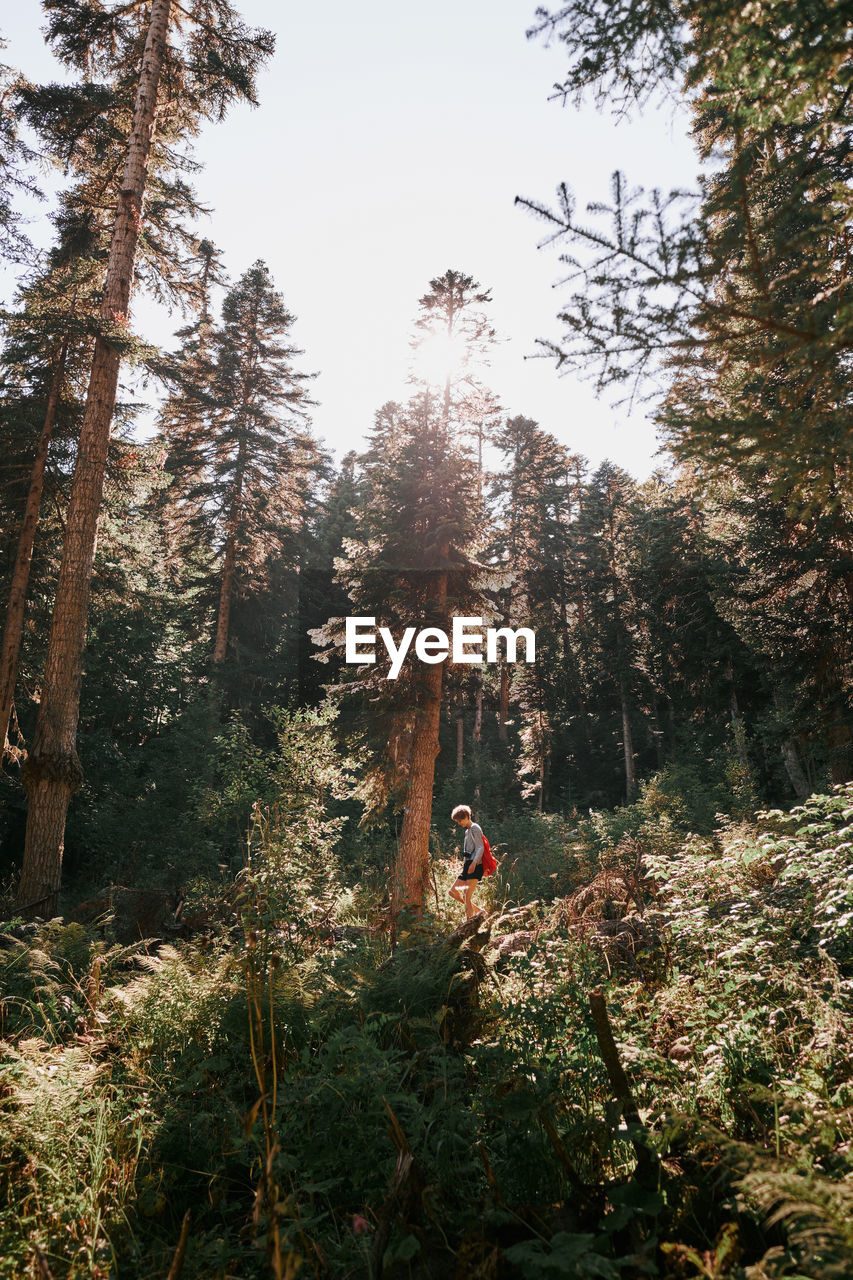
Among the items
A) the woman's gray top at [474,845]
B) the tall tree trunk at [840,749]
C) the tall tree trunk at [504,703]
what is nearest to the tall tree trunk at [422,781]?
the woman's gray top at [474,845]

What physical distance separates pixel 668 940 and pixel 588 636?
2525 centimetres

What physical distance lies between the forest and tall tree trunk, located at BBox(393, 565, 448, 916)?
0.30 ft

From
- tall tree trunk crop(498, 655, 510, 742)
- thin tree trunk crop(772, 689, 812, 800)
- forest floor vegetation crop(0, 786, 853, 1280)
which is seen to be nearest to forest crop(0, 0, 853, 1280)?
forest floor vegetation crop(0, 786, 853, 1280)

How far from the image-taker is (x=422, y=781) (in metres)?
12.4

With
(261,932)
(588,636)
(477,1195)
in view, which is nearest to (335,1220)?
(477,1195)

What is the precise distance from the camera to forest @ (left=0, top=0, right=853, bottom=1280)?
8.64ft

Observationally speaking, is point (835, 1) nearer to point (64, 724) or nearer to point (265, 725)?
point (64, 724)

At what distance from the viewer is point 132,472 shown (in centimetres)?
1187

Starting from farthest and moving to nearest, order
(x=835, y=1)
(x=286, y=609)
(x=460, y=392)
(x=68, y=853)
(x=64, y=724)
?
(x=286, y=609) → (x=460, y=392) → (x=68, y=853) → (x=64, y=724) → (x=835, y=1)

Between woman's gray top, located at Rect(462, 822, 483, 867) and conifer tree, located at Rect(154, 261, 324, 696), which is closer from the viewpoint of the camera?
woman's gray top, located at Rect(462, 822, 483, 867)

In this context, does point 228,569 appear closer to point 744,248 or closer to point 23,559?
point 23,559

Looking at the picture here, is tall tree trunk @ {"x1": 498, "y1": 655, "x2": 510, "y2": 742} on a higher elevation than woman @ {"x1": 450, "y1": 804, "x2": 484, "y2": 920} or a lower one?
higher

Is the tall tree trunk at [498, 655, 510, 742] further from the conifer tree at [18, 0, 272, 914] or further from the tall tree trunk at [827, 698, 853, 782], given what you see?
the conifer tree at [18, 0, 272, 914]

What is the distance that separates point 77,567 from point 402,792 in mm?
6907
